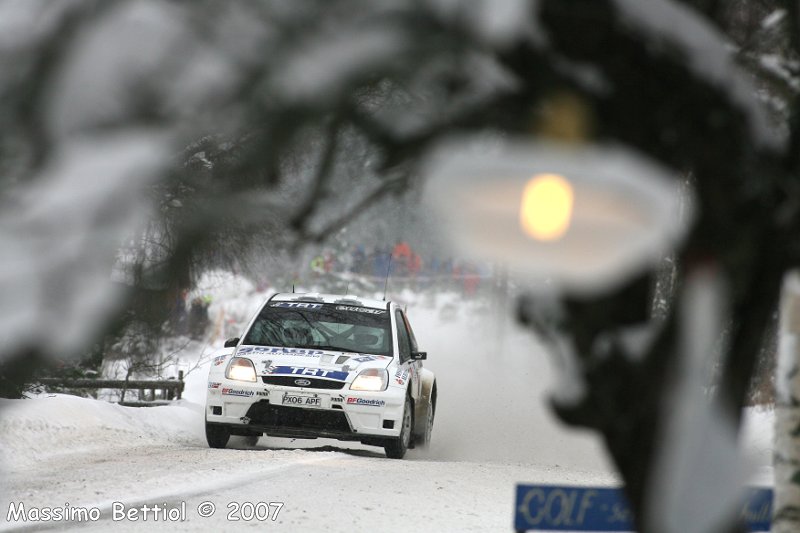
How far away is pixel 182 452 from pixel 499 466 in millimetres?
3111

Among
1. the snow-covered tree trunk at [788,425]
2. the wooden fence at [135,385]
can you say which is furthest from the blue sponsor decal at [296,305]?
the snow-covered tree trunk at [788,425]

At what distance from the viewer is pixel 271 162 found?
196cm

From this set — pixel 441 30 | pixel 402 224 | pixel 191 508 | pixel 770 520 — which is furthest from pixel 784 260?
pixel 191 508

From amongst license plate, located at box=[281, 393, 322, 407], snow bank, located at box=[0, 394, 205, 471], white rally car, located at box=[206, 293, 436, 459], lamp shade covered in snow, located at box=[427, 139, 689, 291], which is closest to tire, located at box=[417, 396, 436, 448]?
white rally car, located at box=[206, 293, 436, 459]

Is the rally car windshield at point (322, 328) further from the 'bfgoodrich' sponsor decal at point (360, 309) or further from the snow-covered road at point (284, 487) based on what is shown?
the snow-covered road at point (284, 487)

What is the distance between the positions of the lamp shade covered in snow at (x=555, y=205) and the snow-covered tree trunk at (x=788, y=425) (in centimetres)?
215

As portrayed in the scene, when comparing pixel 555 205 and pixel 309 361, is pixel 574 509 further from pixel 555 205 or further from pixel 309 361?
pixel 309 361

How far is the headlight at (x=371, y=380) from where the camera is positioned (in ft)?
36.8

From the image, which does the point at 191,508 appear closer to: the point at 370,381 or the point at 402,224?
the point at 370,381

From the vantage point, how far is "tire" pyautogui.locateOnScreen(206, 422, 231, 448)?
11633 mm

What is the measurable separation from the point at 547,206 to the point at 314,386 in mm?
9217

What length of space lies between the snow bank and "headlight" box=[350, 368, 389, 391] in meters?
2.70

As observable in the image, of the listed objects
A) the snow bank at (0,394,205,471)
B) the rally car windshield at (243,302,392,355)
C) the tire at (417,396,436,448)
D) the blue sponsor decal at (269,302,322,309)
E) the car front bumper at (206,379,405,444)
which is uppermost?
the blue sponsor decal at (269,302,322,309)

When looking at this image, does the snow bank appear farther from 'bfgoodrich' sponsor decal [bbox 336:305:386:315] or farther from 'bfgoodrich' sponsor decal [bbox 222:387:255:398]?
'bfgoodrich' sponsor decal [bbox 336:305:386:315]
